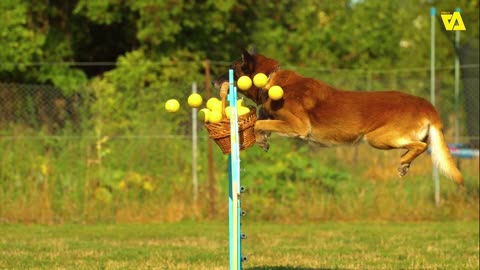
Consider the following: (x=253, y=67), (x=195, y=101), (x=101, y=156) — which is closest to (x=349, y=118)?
(x=253, y=67)

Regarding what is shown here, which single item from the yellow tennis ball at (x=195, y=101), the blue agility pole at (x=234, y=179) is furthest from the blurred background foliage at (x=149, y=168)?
the blue agility pole at (x=234, y=179)

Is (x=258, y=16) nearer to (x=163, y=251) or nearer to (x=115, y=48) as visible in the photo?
(x=115, y=48)

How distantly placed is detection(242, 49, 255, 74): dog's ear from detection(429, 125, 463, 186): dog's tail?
6.10 feet

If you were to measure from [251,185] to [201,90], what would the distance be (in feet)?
6.47

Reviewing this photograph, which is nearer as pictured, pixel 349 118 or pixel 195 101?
pixel 195 101

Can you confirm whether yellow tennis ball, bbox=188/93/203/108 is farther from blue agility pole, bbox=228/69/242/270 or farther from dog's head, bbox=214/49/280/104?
dog's head, bbox=214/49/280/104

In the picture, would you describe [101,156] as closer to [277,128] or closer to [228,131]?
[277,128]

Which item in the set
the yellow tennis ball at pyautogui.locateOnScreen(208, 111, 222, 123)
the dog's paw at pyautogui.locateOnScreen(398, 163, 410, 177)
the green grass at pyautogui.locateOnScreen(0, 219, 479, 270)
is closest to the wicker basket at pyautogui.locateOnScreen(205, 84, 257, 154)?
the yellow tennis ball at pyautogui.locateOnScreen(208, 111, 222, 123)

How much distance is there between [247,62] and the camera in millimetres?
8523

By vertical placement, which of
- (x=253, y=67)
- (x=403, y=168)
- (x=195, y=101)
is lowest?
(x=403, y=168)

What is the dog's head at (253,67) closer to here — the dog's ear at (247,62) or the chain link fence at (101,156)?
the dog's ear at (247,62)

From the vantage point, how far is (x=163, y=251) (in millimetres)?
11430

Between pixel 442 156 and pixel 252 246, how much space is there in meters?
4.60

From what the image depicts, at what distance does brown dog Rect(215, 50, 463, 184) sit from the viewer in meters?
8.24
